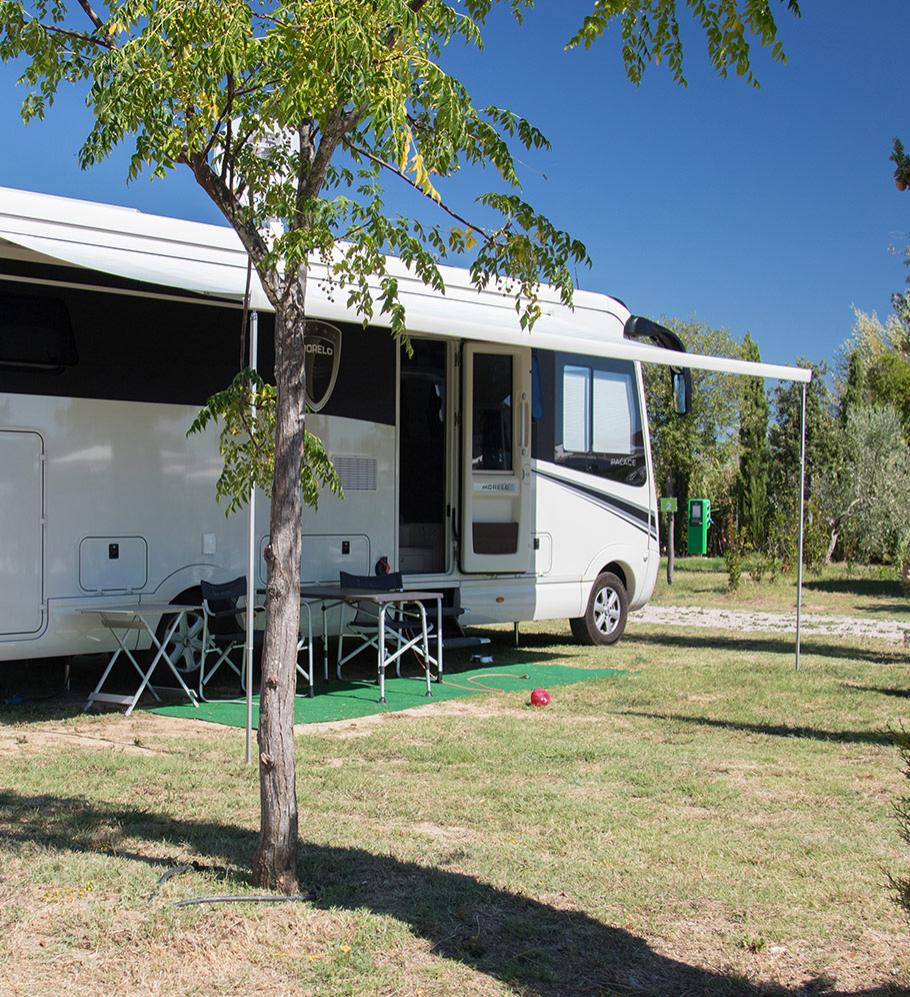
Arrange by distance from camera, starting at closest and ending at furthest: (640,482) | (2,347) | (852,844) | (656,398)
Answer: (852,844) < (2,347) < (640,482) < (656,398)

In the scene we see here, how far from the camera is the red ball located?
852cm

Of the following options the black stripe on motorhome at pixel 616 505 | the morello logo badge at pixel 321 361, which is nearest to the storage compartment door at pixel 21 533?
the morello logo badge at pixel 321 361

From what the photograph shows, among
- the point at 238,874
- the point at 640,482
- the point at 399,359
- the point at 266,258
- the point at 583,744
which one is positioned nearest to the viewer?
the point at 266,258

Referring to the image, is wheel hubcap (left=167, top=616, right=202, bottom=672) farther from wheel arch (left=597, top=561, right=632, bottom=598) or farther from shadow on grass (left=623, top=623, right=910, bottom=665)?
shadow on grass (left=623, top=623, right=910, bottom=665)

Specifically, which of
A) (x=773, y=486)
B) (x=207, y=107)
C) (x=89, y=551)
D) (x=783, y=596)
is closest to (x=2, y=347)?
(x=89, y=551)

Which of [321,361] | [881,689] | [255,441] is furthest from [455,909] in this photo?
[881,689]

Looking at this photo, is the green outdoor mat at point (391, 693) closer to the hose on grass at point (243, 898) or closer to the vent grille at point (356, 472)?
the vent grille at point (356, 472)

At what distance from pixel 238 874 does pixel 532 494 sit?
645cm

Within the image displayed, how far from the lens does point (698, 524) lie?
24.2 m

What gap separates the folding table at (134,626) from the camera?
7656 mm

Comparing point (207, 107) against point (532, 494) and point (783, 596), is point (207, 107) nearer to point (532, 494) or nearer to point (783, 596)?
point (532, 494)

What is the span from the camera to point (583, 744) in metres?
7.04

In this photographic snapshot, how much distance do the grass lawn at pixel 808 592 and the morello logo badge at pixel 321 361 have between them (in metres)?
8.80

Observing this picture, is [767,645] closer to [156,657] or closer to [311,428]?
[311,428]
